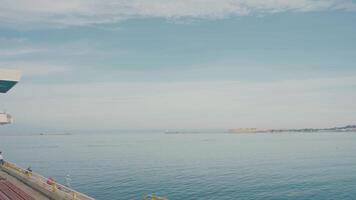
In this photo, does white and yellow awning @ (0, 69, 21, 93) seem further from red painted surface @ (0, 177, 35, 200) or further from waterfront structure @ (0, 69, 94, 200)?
red painted surface @ (0, 177, 35, 200)

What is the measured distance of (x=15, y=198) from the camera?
1046 inches

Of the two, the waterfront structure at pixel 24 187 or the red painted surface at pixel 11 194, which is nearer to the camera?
the red painted surface at pixel 11 194

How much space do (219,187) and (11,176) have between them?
36.3 meters

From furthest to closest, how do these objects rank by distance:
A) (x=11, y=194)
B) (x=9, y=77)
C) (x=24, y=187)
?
(x=9, y=77), (x=24, y=187), (x=11, y=194)

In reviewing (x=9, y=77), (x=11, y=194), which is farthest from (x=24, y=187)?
(x=9, y=77)

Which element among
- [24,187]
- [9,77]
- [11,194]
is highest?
[9,77]

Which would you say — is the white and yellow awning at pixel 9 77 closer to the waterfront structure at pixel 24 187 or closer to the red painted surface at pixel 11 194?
the waterfront structure at pixel 24 187

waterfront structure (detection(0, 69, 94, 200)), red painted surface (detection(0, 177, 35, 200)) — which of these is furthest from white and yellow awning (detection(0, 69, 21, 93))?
red painted surface (detection(0, 177, 35, 200))

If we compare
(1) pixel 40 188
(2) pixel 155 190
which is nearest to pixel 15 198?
(1) pixel 40 188

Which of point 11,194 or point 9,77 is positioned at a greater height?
point 9,77

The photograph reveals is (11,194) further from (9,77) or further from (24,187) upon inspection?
(9,77)

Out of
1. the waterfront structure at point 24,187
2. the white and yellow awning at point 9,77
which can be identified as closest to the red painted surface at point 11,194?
the waterfront structure at point 24,187

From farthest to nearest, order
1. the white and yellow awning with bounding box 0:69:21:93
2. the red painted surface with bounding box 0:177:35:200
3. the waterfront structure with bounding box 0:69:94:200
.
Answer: the white and yellow awning with bounding box 0:69:21:93
the waterfront structure with bounding box 0:69:94:200
the red painted surface with bounding box 0:177:35:200

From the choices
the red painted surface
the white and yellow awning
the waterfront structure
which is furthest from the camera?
the white and yellow awning
